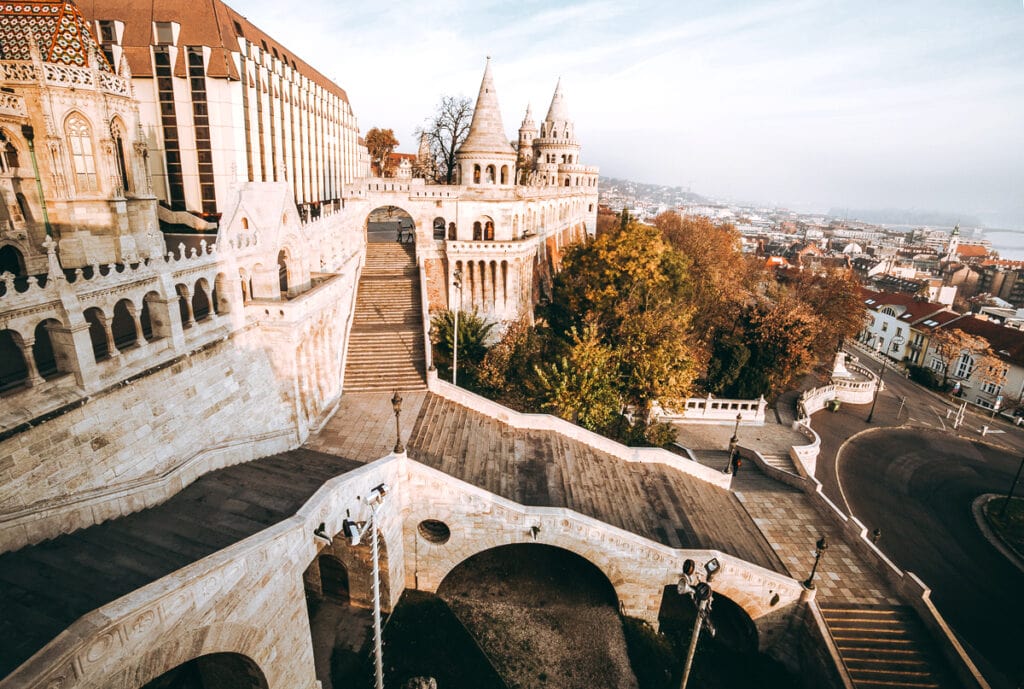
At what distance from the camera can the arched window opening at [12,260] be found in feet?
53.4

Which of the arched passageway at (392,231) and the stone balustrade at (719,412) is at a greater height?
the arched passageway at (392,231)

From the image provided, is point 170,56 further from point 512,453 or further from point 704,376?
point 704,376

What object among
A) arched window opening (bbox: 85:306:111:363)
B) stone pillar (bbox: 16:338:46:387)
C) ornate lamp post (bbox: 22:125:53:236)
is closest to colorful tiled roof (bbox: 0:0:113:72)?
ornate lamp post (bbox: 22:125:53:236)

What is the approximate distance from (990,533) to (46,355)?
39.5 meters

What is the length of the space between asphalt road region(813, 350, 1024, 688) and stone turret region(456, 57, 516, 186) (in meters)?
27.8

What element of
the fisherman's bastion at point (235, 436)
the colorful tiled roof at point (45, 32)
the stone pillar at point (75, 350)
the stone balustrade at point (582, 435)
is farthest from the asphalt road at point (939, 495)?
the colorful tiled roof at point (45, 32)

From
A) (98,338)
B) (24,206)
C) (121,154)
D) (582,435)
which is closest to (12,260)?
(24,206)

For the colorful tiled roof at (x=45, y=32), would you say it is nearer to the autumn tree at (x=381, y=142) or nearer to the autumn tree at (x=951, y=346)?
the autumn tree at (x=381, y=142)

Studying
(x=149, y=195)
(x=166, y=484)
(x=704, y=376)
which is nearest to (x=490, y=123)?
(x=149, y=195)

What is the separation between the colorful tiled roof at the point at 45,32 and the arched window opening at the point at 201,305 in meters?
8.59

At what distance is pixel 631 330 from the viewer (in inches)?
1172

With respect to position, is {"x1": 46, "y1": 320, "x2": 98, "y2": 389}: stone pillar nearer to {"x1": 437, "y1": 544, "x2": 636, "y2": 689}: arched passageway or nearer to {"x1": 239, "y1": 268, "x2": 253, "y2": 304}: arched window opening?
{"x1": 239, "y1": 268, "x2": 253, "y2": 304}: arched window opening

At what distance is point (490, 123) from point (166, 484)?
95.6ft

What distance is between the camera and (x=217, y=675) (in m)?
12.9
